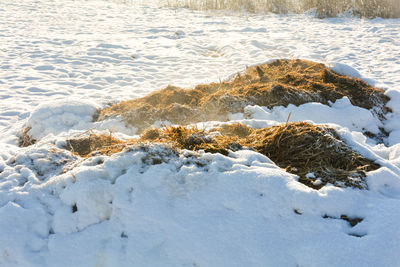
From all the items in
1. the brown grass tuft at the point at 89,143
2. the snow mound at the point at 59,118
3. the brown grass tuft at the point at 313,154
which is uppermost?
the brown grass tuft at the point at 313,154

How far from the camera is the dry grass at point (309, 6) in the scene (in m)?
10.6

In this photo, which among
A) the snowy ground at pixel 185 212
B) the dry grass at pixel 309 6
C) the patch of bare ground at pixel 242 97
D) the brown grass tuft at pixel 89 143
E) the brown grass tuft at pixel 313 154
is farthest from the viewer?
the dry grass at pixel 309 6

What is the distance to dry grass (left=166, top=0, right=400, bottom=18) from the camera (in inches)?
419

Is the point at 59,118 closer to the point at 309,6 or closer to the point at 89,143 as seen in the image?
the point at 89,143

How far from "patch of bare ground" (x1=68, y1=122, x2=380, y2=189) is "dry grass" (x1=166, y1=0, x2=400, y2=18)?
1074cm

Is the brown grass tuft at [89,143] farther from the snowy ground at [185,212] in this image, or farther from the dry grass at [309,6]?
the dry grass at [309,6]

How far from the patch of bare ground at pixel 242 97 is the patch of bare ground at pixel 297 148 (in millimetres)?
1524

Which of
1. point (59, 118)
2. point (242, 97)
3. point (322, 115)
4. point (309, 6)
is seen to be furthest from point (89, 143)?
point (309, 6)

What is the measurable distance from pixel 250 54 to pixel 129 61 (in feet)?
10.9

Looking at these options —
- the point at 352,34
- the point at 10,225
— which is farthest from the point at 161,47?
the point at 10,225

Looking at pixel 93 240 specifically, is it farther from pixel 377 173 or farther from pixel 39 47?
pixel 39 47

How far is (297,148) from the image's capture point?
2.51 m

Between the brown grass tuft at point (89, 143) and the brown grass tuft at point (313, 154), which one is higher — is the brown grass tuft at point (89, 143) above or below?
below

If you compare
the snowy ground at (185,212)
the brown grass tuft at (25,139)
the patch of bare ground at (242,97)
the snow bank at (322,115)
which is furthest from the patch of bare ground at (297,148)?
the brown grass tuft at (25,139)
